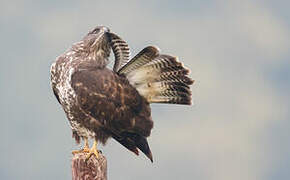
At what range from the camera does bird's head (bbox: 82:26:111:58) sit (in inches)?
385

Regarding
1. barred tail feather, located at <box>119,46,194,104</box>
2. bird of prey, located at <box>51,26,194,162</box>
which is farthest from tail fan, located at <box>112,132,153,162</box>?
barred tail feather, located at <box>119,46,194,104</box>

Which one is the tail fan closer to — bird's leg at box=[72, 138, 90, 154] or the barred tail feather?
bird's leg at box=[72, 138, 90, 154]

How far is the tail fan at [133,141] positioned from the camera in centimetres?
938

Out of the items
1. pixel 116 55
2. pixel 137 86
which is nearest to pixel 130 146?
pixel 137 86

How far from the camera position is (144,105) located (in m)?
9.59

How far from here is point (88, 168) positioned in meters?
8.49

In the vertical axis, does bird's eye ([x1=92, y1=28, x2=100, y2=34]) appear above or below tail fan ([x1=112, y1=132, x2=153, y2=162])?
above

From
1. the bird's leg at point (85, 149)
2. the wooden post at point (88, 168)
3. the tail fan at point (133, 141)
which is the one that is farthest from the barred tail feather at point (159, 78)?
the wooden post at point (88, 168)

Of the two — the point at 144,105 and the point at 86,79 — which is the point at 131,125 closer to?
the point at 144,105

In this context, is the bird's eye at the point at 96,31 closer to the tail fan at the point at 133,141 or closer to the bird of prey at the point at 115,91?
the bird of prey at the point at 115,91

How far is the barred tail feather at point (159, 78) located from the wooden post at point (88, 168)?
Result: 1.48 meters

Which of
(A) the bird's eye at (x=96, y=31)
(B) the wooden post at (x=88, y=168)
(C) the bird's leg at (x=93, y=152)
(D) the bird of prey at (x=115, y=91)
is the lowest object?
(B) the wooden post at (x=88, y=168)

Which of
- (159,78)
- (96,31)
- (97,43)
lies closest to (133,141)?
(159,78)

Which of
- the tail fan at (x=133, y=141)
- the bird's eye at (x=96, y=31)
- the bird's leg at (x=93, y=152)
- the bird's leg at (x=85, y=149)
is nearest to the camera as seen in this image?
the bird's leg at (x=93, y=152)
